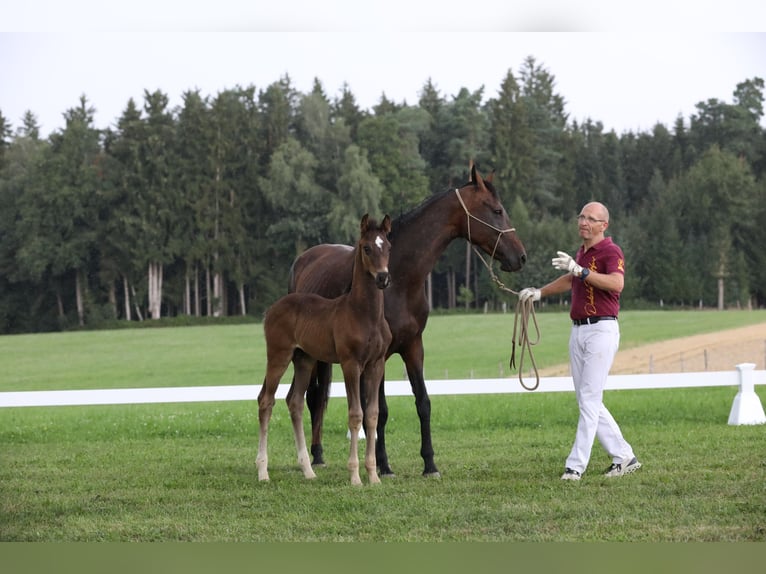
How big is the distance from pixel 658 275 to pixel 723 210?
2.89 metres

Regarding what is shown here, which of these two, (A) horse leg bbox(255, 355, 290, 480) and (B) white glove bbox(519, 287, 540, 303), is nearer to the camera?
(B) white glove bbox(519, 287, 540, 303)

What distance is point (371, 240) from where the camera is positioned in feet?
22.1

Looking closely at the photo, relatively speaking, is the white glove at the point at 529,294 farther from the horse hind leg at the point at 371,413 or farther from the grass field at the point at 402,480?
the grass field at the point at 402,480

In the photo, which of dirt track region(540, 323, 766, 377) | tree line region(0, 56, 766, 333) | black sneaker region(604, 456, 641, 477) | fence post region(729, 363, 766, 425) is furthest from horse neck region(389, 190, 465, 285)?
tree line region(0, 56, 766, 333)

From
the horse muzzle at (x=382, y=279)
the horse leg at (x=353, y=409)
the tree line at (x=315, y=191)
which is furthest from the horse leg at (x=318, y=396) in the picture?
the tree line at (x=315, y=191)

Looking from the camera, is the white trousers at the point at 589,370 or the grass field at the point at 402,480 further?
the white trousers at the point at 589,370

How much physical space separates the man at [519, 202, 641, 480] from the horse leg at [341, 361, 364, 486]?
1.48 metres

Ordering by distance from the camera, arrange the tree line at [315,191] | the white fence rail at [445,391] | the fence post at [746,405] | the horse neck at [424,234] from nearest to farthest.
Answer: the horse neck at [424,234], the fence post at [746,405], the white fence rail at [445,391], the tree line at [315,191]

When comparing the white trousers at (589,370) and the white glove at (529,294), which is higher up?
the white glove at (529,294)

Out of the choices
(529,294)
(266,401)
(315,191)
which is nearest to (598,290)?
(529,294)

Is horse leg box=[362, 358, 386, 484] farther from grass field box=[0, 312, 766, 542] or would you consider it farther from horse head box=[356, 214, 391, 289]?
horse head box=[356, 214, 391, 289]

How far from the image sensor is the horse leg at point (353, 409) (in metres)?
7.08

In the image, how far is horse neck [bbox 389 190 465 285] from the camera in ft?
25.2

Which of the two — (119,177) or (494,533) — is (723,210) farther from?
(494,533)
